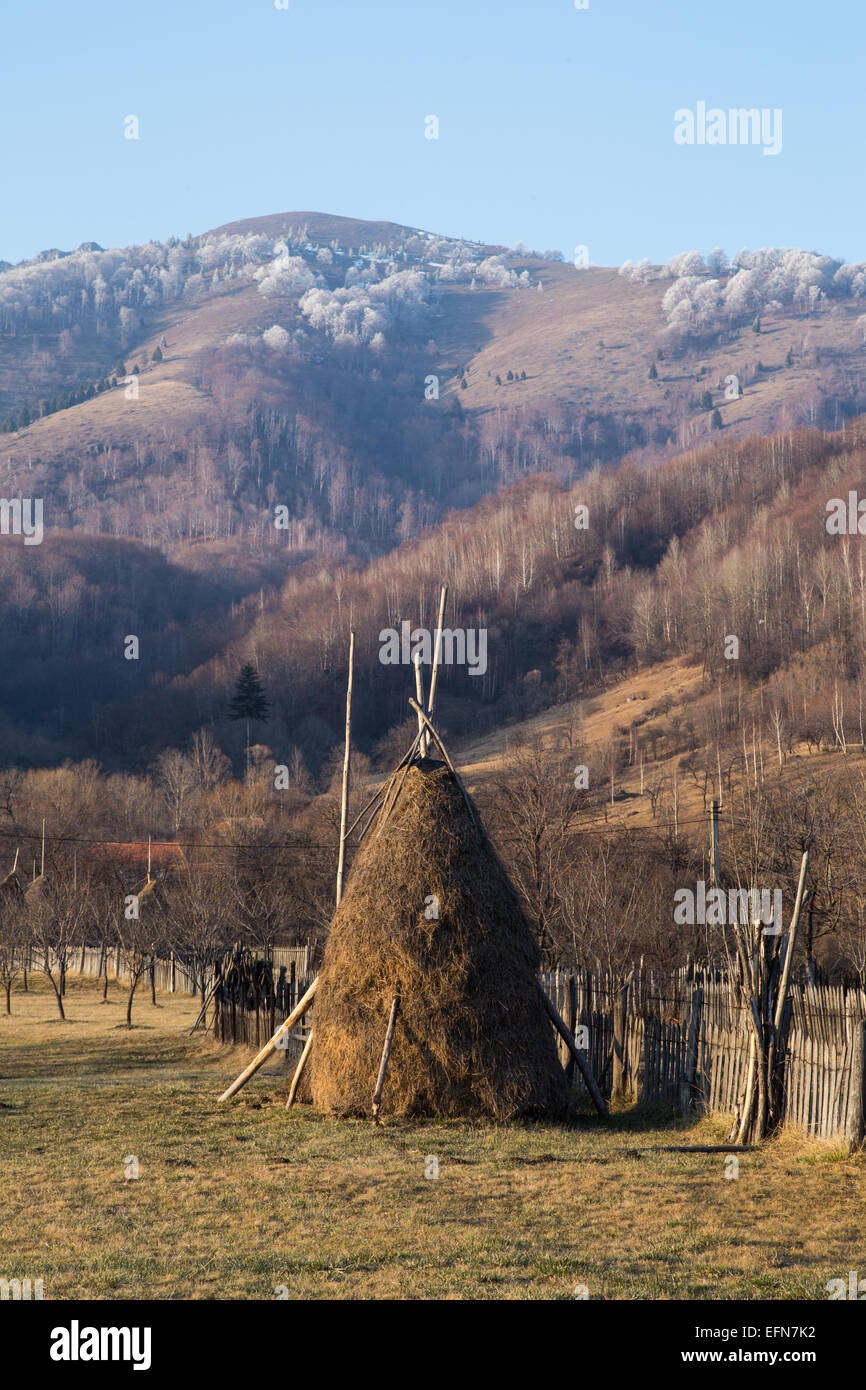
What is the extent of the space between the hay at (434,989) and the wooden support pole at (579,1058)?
240 mm

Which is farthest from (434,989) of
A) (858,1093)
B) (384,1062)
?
(858,1093)

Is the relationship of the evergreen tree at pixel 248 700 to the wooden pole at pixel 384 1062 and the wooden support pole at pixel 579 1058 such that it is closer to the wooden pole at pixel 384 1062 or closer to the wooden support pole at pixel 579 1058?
the wooden support pole at pixel 579 1058

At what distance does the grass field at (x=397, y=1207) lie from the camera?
7941 millimetres

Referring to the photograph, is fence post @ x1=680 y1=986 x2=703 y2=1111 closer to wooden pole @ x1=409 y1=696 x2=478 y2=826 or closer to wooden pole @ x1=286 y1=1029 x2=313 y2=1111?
wooden pole @ x1=409 y1=696 x2=478 y2=826

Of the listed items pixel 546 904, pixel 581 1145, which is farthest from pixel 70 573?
pixel 581 1145

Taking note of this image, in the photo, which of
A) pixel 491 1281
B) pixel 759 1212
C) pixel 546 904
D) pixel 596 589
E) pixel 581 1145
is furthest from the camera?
pixel 596 589

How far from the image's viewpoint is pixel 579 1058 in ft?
50.8

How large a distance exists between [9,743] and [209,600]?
2091 inches

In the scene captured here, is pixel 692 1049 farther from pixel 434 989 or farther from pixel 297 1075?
pixel 297 1075

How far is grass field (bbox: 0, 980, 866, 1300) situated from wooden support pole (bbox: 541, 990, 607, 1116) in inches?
14.7

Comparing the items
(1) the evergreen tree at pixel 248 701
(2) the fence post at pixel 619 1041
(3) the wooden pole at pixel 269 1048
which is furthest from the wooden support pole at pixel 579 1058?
(1) the evergreen tree at pixel 248 701
